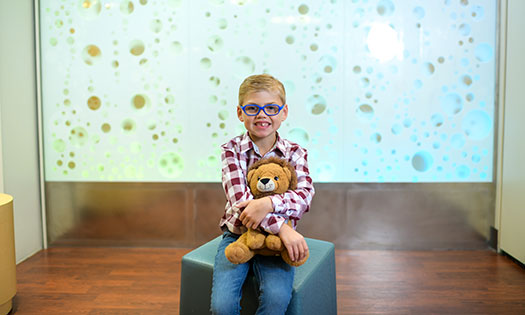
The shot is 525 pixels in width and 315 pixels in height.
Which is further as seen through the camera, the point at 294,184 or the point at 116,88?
the point at 116,88

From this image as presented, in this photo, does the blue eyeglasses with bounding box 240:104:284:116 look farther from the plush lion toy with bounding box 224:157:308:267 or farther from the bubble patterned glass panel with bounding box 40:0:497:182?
the bubble patterned glass panel with bounding box 40:0:497:182

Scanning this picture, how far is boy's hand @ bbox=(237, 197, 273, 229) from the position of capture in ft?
3.98

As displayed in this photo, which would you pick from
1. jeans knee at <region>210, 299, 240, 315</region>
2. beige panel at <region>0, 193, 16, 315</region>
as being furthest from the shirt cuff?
beige panel at <region>0, 193, 16, 315</region>

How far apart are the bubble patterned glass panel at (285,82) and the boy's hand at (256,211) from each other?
1.39m

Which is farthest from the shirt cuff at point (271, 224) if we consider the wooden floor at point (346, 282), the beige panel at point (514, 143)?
the beige panel at point (514, 143)

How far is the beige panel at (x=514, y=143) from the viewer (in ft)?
7.45

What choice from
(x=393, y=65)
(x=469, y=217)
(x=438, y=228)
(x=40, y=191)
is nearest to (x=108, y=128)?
(x=40, y=191)

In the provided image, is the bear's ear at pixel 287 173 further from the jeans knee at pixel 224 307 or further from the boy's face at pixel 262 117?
the jeans knee at pixel 224 307

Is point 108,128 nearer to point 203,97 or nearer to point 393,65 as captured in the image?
point 203,97

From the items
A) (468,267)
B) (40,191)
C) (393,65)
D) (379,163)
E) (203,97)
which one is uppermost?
(393,65)

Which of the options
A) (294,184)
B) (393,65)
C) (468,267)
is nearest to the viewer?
(294,184)

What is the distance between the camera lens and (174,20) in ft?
8.34

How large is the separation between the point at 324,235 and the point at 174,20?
1787 mm

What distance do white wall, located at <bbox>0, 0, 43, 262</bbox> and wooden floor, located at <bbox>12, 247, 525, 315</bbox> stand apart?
23 centimetres
